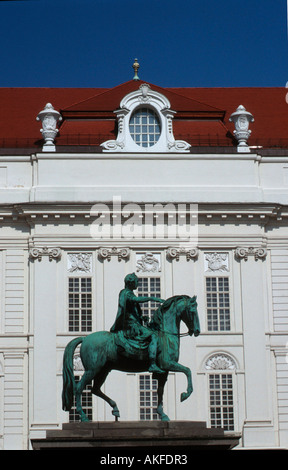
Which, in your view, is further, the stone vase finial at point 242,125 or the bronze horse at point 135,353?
the stone vase finial at point 242,125

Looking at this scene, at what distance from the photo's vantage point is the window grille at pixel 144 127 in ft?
111

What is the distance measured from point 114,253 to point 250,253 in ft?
13.6

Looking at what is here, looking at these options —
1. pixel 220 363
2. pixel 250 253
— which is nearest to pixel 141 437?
pixel 220 363

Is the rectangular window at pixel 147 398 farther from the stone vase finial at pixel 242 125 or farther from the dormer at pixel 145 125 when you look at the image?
the stone vase finial at pixel 242 125

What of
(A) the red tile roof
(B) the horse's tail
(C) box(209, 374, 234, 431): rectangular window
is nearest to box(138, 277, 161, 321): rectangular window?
(C) box(209, 374, 234, 431): rectangular window

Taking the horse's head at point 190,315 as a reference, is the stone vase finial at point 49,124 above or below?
above

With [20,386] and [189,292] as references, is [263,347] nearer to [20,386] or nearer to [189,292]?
[189,292]

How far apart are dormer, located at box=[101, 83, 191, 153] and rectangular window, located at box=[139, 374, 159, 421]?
23.4 ft

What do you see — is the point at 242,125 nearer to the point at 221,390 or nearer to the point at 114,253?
the point at 114,253

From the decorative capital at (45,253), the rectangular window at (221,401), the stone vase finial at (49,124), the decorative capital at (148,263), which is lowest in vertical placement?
the rectangular window at (221,401)

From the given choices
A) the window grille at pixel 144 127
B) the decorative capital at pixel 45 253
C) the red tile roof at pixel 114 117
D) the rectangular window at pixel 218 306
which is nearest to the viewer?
the decorative capital at pixel 45 253

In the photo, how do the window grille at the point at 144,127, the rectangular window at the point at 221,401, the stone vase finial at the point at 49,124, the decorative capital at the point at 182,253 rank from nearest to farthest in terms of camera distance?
the rectangular window at the point at 221,401 < the decorative capital at the point at 182,253 < the stone vase finial at the point at 49,124 < the window grille at the point at 144,127

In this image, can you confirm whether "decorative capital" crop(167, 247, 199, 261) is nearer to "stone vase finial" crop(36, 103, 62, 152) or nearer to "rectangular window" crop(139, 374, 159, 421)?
"rectangular window" crop(139, 374, 159, 421)

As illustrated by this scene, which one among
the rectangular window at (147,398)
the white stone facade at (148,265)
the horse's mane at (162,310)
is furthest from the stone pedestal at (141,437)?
the rectangular window at (147,398)
